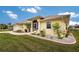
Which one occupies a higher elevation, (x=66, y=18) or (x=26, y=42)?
(x=66, y=18)

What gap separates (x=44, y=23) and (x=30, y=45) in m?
0.42

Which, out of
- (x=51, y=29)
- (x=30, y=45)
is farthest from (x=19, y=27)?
(x=51, y=29)

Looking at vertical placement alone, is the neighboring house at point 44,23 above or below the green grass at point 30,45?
above

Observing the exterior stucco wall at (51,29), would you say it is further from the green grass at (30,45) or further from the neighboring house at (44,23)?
the green grass at (30,45)

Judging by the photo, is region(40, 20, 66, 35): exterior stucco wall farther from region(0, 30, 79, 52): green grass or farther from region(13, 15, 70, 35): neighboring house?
region(0, 30, 79, 52): green grass

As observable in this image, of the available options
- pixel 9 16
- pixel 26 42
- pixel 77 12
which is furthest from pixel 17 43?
pixel 77 12

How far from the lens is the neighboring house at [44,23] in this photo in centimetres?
437

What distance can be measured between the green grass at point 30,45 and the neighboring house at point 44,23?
0.49 feet

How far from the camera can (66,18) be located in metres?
4.37

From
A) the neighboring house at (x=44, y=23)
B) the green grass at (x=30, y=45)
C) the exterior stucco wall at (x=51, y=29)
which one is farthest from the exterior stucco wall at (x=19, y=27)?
the exterior stucco wall at (x=51, y=29)

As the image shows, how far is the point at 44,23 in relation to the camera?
4.42 meters
